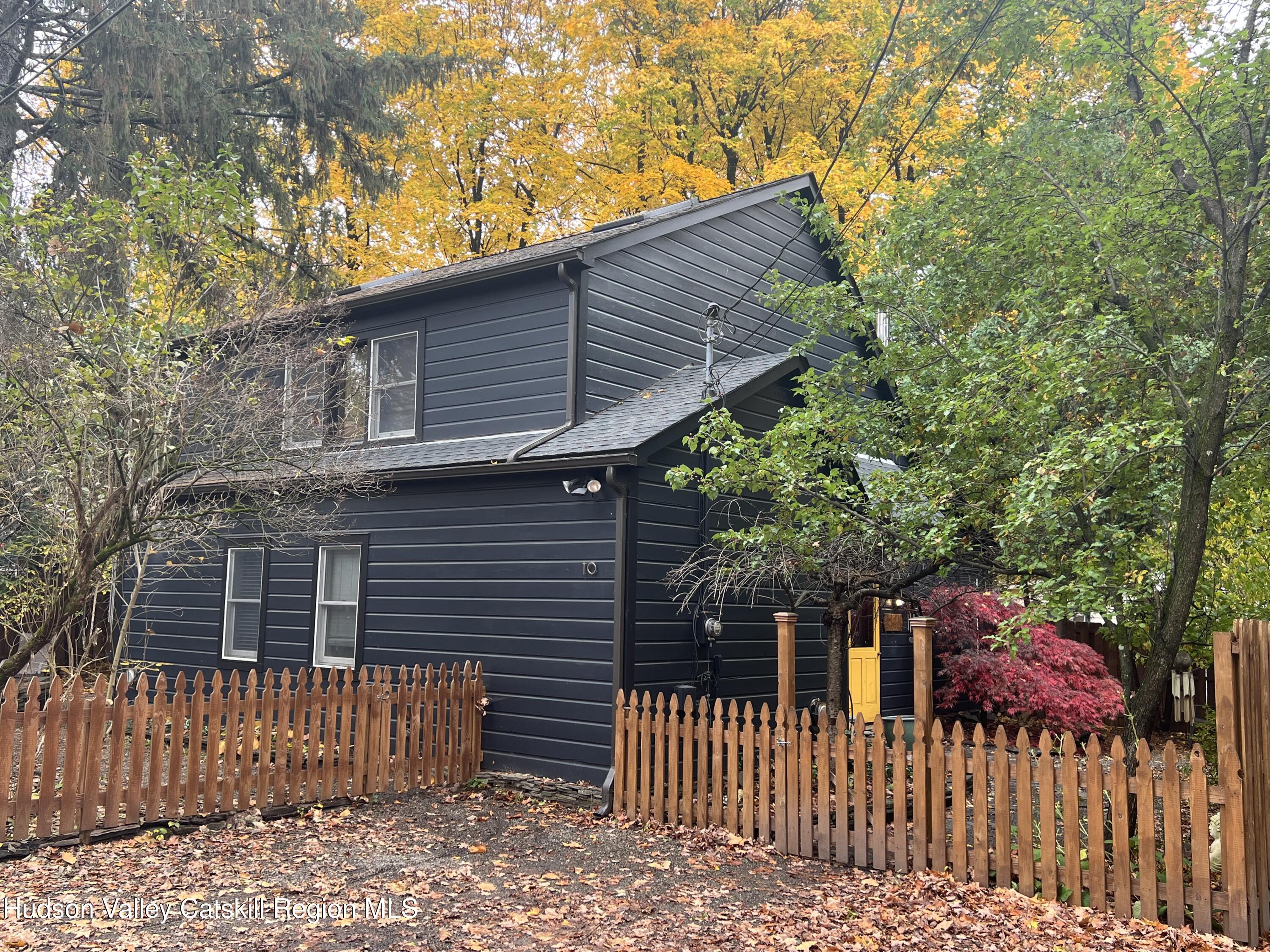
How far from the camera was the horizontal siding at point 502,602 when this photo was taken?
9.48 metres

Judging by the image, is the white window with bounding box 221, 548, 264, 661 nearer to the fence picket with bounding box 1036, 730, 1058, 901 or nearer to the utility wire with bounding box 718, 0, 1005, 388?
the utility wire with bounding box 718, 0, 1005, 388

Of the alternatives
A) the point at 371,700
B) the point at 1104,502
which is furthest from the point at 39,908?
the point at 1104,502

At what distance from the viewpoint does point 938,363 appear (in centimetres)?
1030

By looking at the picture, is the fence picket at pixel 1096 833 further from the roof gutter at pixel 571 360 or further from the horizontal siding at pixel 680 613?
the roof gutter at pixel 571 360

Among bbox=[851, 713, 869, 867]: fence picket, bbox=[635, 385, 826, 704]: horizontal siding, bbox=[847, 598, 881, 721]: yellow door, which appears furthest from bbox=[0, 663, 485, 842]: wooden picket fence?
bbox=[847, 598, 881, 721]: yellow door

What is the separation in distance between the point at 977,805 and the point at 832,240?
25.6ft

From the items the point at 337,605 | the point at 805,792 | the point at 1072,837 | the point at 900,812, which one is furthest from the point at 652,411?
the point at 1072,837

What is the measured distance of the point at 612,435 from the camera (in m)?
9.74

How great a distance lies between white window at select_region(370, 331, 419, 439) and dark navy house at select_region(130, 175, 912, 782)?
1.3 inches

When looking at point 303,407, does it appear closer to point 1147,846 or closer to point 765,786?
point 765,786

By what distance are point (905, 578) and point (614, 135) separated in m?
16.1

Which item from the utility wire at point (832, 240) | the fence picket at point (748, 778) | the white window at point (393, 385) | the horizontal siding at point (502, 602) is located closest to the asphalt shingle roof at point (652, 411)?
the utility wire at point (832, 240)

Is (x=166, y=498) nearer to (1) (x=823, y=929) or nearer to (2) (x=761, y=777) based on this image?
(2) (x=761, y=777)

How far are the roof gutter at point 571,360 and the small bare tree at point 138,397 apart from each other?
2445mm
